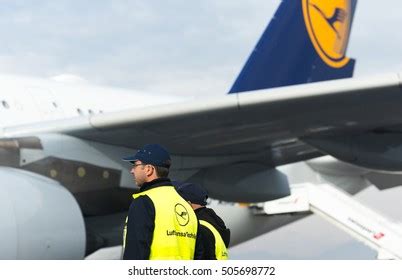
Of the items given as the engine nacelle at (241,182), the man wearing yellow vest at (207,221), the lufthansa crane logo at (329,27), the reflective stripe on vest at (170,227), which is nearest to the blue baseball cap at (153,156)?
the reflective stripe on vest at (170,227)

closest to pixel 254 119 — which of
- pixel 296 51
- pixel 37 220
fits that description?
pixel 37 220

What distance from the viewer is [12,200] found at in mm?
6078

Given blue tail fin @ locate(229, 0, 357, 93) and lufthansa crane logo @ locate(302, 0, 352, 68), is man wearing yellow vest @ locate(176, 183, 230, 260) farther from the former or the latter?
lufthansa crane logo @ locate(302, 0, 352, 68)

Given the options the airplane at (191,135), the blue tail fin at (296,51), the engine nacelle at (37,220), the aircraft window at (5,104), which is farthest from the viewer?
the blue tail fin at (296,51)

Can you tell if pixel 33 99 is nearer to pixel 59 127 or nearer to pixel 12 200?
pixel 59 127

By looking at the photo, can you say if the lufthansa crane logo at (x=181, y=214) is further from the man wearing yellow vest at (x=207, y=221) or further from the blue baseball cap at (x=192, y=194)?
the blue baseball cap at (x=192, y=194)

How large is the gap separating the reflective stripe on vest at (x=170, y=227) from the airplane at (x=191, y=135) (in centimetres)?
334

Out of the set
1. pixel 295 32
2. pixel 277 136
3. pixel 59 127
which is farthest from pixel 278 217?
pixel 59 127

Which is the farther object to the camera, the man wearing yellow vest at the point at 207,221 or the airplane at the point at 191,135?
the airplane at the point at 191,135

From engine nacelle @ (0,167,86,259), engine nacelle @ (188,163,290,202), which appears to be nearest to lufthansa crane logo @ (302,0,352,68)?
engine nacelle @ (188,163,290,202)

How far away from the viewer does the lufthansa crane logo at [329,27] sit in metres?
11.2

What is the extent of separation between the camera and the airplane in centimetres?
646

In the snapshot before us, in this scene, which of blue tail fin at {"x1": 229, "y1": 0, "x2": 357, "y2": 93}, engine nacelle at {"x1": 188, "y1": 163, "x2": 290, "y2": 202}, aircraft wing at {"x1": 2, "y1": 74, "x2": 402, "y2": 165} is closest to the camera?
aircraft wing at {"x1": 2, "y1": 74, "x2": 402, "y2": 165}

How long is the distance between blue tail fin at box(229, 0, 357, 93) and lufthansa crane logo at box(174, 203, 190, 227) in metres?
7.87
